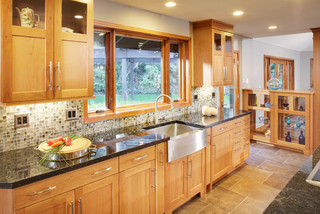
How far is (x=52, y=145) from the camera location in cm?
179

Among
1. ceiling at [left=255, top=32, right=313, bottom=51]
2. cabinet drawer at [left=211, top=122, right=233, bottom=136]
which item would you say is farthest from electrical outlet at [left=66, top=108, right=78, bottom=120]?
ceiling at [left=255, top=32, right=313, bottom=51]

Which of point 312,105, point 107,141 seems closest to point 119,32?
point 107,141

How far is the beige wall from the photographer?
2602mm

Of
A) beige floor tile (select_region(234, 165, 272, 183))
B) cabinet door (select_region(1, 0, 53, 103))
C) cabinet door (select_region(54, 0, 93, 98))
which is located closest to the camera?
cabinet door (select_region(1, 0, 53, 103))

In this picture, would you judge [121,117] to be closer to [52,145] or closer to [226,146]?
[52,145]

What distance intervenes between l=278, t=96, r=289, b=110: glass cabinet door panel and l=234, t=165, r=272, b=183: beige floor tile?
5.51ft

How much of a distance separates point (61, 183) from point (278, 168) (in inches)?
143

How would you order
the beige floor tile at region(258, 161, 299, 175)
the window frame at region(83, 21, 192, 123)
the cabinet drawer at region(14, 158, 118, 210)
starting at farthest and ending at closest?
the beige floor tile at region(258, 161, 299, 175) → the window frame at region(83, 21, 192, 123) → the cabinet drawer at region(14, 158, 118, 210)

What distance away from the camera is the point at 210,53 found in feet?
12.0

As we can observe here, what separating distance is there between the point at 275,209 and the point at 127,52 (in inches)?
98.8

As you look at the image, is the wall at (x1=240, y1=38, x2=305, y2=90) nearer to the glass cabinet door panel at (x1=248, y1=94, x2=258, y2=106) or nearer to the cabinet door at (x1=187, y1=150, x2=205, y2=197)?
the glass cabinet door panel at (x1=248, y1=94, x2=258, y2=106)

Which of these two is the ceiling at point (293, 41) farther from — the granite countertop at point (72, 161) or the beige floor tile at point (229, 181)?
the granite countertop at point (72, 161)

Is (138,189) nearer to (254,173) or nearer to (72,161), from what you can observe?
(72,161)

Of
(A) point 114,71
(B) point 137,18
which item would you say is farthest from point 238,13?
(A) point 114,71
